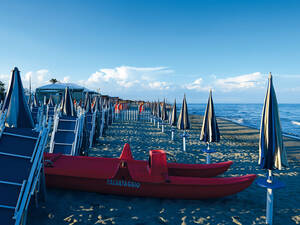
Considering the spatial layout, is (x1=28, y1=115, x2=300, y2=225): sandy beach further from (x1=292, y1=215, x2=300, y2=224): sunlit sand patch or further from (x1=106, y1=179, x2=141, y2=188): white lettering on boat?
(x1=106, y1=179, x2=141, y2=188): white lettering on boat

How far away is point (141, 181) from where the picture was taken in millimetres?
3953

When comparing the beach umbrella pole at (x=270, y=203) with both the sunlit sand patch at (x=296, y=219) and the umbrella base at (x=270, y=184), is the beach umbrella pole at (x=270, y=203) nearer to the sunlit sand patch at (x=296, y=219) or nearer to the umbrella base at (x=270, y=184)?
the umbrella base at (x=270, y=184)

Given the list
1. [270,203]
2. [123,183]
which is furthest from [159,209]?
[270,203]

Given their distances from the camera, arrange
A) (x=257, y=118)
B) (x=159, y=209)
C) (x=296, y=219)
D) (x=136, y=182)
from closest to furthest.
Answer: (x=296, y=219)
(x=159, y=209)
(x=136, y=182)
(x=257, y=118)

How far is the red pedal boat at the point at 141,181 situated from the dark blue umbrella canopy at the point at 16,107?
1563 millimetres

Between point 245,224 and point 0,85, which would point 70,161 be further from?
point 0,85

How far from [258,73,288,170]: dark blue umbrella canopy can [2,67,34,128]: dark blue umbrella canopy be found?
4.33 meters

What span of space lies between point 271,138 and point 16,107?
4592mm

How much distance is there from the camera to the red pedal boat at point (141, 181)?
4.02 metres

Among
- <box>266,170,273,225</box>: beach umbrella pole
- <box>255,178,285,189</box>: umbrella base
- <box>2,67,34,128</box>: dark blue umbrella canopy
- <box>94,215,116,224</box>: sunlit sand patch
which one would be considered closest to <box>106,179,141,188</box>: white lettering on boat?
<box>94,215,116,224</box>: sunlit sand patch

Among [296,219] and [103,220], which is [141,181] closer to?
[103,220]

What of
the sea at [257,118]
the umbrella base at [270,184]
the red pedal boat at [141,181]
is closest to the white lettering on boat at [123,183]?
the red pedal boat at [141,181]

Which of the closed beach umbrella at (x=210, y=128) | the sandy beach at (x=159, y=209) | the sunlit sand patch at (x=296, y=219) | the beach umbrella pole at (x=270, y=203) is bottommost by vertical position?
the sunlit sand patch at (x=296, y=219)

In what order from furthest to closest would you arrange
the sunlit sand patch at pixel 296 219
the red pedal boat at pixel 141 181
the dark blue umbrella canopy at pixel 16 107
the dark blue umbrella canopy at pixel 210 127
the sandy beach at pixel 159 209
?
the dark blue umbrella canopy at pixel 210 127 < the red pedal boat at pixel 141 181 < the sunlit sand patch at pixel 296 219 < the sandy beach at pixel 159 209 < the dark blue umbrella canopy at pixel 16 107
